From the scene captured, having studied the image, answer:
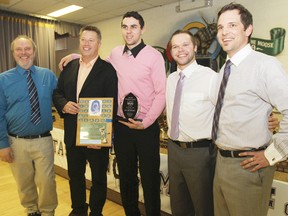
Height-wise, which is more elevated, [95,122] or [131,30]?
[131,30]

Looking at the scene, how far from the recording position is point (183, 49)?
1.58 m

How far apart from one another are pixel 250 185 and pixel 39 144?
1575 mm

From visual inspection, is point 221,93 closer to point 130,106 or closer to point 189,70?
point 189,70

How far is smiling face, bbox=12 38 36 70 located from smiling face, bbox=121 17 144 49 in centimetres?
81

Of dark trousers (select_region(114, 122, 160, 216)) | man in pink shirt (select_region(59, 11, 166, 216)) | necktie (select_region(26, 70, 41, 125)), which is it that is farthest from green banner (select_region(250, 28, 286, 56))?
necktie (select_region(26, 70, 41, 125))

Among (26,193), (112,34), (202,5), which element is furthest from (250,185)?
(112,34)

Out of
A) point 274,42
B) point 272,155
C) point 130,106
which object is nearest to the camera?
point 272,155

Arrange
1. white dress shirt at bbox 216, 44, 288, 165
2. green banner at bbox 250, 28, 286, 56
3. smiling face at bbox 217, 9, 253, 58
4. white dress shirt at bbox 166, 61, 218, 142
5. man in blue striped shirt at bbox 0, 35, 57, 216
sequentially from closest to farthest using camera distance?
white dress shirt at bbox 216, 44, 288, 165
smiling face at bbox 217, 9, 253, 58
white dress shirt at bbox 166, 61, 218, 142
man in blue striped shirt at bbox 0, 35, 57, 216
green banner at bbox 250, 28, 286, 56

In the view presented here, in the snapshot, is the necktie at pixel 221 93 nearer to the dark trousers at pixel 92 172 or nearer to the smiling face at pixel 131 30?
the smiling face at pixel 131 30

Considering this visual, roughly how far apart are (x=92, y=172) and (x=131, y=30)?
110cm

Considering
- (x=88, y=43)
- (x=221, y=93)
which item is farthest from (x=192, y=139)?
(x=88, y=43)

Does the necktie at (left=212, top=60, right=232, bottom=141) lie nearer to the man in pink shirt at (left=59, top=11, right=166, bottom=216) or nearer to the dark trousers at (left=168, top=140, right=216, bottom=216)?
the dark trousers at (left=168, top=140, right=216, bottom=216)

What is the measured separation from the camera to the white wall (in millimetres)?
4238

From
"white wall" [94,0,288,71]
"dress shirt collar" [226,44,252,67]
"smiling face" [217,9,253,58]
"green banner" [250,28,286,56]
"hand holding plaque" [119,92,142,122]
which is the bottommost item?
"hand holding plaque" [119,92,142,122]
